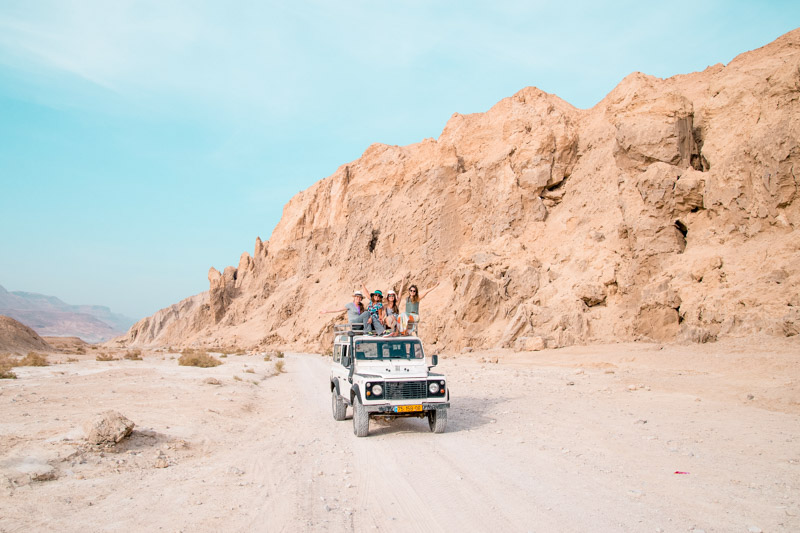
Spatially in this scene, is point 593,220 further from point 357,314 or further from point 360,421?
point 360,421

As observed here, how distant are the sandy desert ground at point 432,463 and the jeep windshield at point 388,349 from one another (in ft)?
4.53

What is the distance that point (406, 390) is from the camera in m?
9.08

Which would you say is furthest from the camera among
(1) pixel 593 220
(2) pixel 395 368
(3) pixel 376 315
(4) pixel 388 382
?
(1) pixel 593 220

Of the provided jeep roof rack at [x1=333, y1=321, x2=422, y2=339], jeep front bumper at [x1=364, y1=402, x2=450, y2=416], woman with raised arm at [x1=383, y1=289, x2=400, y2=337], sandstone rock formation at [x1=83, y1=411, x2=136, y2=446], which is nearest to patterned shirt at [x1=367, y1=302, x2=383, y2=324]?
woman with raised arm at [x1=383, y1=289, x2=400, y2=337]

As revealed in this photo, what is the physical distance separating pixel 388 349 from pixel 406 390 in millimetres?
1514

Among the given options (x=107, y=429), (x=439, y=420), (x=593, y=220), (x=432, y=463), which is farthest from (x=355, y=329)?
(x=593, y=220)

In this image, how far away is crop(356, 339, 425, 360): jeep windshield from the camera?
10398 mm

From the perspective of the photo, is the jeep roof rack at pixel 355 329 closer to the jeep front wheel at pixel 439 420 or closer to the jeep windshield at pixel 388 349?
the jeep windshield at pixel 388 349

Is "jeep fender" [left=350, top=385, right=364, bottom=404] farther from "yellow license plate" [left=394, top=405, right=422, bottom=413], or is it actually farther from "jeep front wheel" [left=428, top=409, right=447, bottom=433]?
"jeep front wheel" [left=428, top=409, right=447, bottom=433]

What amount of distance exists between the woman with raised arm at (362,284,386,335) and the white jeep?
41cm

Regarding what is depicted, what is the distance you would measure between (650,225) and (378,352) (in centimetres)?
1847

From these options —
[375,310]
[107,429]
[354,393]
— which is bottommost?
[107,429]

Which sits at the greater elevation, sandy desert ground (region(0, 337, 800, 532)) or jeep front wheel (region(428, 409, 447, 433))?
jeep front wheel (region(428, 409, 447, 433))

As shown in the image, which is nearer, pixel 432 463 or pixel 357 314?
pixel 432 463
